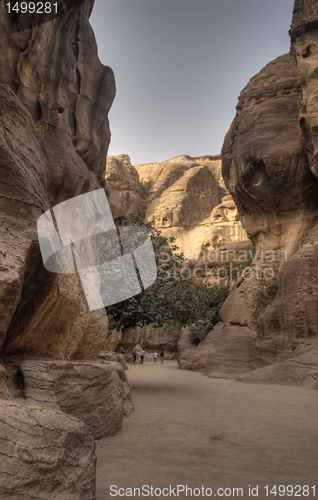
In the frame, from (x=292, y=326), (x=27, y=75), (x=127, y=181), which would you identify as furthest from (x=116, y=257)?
(x=127, y=181)

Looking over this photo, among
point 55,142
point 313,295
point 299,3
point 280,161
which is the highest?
point 299,3

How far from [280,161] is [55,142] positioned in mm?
12496

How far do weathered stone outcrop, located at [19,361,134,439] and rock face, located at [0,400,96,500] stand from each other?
82cm

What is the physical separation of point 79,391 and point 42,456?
90.8 inches

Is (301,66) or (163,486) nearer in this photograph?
(163,486)

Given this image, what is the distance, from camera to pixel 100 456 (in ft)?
14.2

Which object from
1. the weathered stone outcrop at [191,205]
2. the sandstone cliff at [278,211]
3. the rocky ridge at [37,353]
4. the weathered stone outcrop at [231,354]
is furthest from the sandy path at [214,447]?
the weathered stone outcrop at [191,205]

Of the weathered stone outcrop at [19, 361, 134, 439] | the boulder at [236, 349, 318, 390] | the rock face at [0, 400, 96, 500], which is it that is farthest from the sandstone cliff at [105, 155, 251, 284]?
the rock face at [0, 400, 96, 500]

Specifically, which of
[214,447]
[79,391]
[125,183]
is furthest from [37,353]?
[125,183]

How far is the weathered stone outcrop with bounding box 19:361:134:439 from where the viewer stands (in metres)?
4.03

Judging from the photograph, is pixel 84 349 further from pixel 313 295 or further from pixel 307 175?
pixel 307 175

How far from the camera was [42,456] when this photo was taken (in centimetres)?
260

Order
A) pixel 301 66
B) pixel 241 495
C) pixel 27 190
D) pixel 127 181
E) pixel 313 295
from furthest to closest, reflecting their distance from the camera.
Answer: pixel 127 181 < pixel 301 66 < pixel 313 295 < pixel 27 190 < pixel 241 495

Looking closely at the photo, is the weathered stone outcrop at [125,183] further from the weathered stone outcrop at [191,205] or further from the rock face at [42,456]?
the rock face at [42,456]
